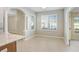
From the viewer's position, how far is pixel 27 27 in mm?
1935

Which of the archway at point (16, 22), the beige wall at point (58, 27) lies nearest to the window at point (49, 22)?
the beige wall at point (58, 27)

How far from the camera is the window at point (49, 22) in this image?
183 cm

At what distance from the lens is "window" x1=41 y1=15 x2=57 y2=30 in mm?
1831

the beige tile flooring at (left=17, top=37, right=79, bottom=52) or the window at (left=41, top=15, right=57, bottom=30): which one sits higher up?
the window at (left=41, top=15, right=57, bottom=30)

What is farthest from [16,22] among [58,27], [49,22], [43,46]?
[43,46]

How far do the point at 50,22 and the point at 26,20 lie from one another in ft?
1.48

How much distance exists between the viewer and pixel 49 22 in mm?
1857

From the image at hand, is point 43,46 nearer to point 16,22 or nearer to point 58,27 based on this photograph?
point 58,27

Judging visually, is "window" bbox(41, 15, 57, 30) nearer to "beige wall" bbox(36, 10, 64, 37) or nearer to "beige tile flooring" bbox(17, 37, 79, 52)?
"beige wall" bbox(36, 10, 64, 37)

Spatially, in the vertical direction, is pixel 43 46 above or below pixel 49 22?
below

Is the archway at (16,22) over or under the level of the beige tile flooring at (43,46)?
over

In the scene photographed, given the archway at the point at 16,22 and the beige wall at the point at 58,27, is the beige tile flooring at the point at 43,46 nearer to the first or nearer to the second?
the beige wall at the point at 58,27

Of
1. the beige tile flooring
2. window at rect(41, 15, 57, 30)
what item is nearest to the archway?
the beige tile flooring
